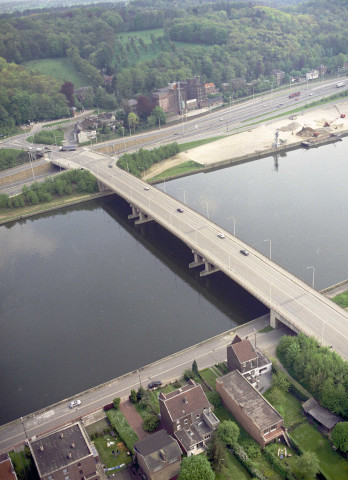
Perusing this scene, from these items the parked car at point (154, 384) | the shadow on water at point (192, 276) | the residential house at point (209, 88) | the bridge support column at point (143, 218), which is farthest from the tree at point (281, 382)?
the residential house at point (209, 88)

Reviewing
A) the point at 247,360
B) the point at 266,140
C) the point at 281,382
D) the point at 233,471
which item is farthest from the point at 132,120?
the point at 233,471

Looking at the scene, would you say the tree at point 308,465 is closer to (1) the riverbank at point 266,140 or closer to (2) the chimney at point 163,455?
(2) the chimney at point 163,455

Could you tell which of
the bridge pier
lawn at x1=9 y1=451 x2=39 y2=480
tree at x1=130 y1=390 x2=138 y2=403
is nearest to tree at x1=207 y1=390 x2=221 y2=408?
tree at x1=130 y1=390 x2=138 y2=403

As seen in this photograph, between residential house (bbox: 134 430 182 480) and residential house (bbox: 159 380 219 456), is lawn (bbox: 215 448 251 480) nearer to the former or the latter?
residential house (bbox: 159 380 219 456)

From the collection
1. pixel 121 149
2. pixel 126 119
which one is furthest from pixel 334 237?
pixel 126 119

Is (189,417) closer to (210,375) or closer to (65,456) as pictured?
(210,375)
